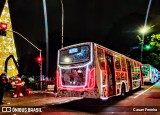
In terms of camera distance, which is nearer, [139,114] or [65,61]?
[139,114]

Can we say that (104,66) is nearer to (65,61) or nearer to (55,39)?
→ (65,61)

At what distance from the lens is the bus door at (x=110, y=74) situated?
663 inches

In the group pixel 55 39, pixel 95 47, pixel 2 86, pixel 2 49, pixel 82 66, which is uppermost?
pixel 55 39

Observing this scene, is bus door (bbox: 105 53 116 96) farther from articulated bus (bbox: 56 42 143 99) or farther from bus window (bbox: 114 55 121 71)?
bus window (bbox: 114 55 121 71)

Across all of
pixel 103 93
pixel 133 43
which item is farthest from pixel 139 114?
pixel 133 43

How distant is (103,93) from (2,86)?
5.89 metres

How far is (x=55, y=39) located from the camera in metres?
74.2

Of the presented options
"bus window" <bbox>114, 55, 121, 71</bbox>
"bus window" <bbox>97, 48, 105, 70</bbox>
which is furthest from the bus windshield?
"bus window" <bbox>114, 55, 121, 71</bbox>

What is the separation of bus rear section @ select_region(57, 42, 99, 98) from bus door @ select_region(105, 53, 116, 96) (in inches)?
72.0

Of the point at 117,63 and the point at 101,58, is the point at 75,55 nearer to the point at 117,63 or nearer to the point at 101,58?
the point at 101,58

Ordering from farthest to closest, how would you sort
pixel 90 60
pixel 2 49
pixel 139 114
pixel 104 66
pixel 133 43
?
pixel 133 43 < pixel 2 49 < pixel 104 66 < pixel 90 60 < pixel 139 114

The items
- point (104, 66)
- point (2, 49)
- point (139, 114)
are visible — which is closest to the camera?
point (139, 114)

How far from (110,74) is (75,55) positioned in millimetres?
2602

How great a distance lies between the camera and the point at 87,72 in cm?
1502
